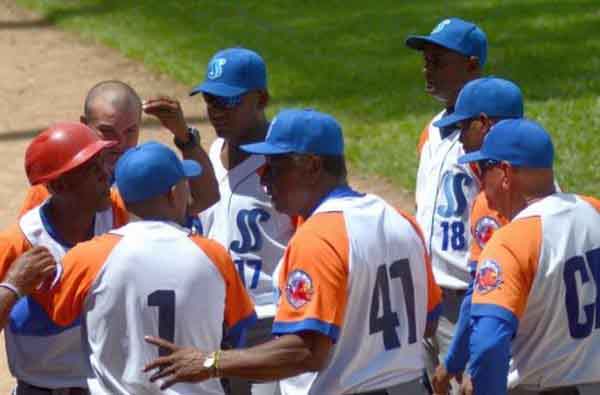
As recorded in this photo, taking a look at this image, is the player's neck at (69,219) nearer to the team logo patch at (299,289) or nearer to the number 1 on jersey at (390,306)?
the team logo patch at (299,289)

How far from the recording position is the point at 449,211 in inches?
261

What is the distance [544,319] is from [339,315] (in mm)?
828

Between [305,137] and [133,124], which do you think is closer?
[305,137]

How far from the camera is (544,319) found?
523cm

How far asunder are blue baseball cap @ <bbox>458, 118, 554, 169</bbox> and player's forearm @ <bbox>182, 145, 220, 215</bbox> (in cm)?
136

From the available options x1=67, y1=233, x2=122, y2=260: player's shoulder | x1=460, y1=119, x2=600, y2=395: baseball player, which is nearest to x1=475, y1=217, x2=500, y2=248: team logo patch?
x1=460, y1=119, x2=600, y2=395: baseball player

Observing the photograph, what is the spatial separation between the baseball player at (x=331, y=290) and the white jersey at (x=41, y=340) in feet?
2.02

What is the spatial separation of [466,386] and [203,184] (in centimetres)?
155

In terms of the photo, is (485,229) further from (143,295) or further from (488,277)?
(143,295)

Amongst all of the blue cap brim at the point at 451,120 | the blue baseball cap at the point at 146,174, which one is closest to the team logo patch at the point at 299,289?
the blue baseball cap at the point at 146,174

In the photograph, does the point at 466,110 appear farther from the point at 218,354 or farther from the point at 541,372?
the point at 218,354

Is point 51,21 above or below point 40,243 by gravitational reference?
below

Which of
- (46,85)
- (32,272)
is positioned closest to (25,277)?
(32,272)

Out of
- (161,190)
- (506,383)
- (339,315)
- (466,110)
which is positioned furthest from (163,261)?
(466,110)
